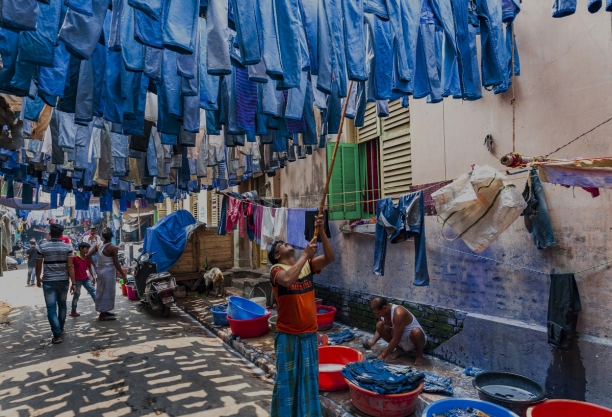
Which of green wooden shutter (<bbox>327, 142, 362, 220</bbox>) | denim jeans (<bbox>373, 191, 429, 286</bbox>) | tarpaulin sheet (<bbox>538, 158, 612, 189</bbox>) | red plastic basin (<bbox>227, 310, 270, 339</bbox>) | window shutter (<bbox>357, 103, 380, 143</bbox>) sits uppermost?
window shutter (<bbox>357, 103, 380, 143</bbox>)

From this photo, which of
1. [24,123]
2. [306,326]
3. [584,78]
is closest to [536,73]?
[584,78]

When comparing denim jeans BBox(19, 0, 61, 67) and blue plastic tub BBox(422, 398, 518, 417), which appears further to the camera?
blue plastic tub BBox(422, 398, 518, 417)

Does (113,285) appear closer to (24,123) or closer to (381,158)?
(24,123)

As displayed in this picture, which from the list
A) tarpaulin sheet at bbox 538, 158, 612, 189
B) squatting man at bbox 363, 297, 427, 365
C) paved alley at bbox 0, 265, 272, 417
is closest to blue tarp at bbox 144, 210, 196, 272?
paved alley at bbox 0, 265, 272, 417

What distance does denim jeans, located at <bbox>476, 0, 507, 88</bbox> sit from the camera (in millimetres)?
3709

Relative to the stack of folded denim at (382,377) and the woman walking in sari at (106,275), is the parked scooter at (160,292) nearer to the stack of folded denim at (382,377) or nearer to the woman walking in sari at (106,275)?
the woman walking in sari at (106,275)

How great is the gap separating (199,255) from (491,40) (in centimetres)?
1099

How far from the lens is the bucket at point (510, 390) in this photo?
384cm

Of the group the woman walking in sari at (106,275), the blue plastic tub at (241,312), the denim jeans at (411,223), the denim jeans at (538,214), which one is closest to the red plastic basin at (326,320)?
the blue plastic tub at (241,312)

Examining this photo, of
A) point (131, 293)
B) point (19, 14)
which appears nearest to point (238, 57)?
point (19, 14)

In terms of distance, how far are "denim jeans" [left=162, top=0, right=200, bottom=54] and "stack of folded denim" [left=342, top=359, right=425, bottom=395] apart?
12.3 feet

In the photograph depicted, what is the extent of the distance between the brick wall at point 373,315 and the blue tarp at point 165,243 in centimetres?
523

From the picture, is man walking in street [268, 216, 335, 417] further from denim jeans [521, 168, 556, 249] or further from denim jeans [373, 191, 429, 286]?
denim jeans [521, 168, 556, 249]

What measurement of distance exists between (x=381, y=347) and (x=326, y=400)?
2.01 m
